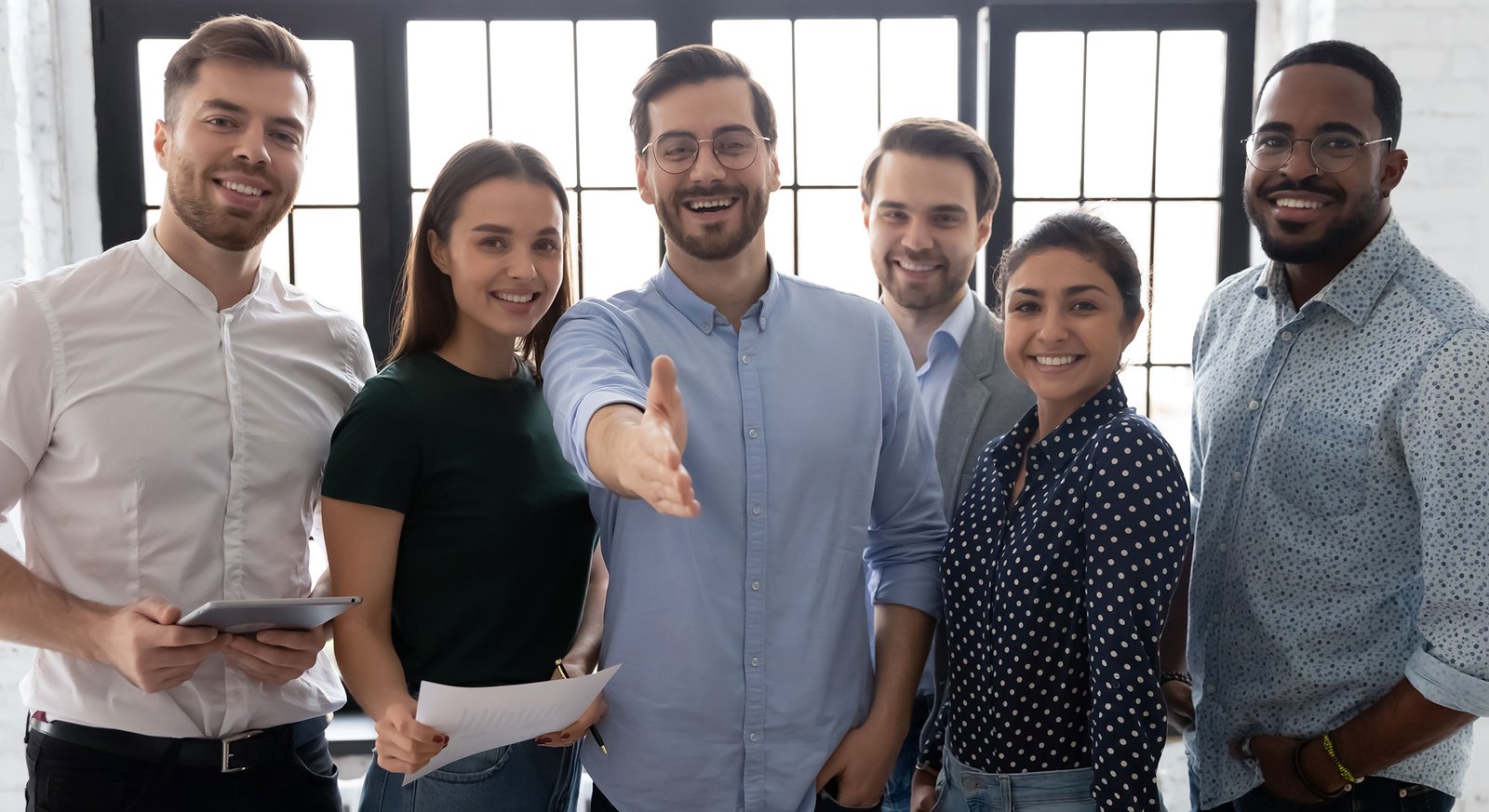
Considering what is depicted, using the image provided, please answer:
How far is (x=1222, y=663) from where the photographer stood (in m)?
1.74

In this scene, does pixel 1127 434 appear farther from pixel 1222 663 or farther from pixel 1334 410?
pixel 1222 663

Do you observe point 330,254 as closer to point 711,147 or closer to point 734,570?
point 711,147

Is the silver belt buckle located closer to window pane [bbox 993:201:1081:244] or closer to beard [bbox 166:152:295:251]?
beard [bbox 166:152:295:251]

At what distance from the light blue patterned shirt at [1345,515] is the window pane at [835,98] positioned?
1.93 meters

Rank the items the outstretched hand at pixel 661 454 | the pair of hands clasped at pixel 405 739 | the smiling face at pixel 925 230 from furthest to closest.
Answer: the smiling face at pixel 925 230, the pair of hands clasped at pixel 405 739, the outstretched hand at pixel 661 454

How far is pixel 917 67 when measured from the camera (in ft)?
11.6

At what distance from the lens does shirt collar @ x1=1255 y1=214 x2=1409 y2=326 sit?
5.33 ft

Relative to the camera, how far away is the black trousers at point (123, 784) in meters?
1.59

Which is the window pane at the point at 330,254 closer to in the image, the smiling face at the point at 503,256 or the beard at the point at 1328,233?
the smiling face at the point at 503,256

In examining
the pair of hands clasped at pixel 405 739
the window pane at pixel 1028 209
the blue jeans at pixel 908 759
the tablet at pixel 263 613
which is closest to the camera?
the tablet at pixel 263 613

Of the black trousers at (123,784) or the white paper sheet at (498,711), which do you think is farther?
the black trousers at (123,784)

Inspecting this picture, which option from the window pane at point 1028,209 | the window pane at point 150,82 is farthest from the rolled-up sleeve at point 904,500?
the window pane at point 150,82

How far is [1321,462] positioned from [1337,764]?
44 cm

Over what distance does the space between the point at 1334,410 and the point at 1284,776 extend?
563 mm
